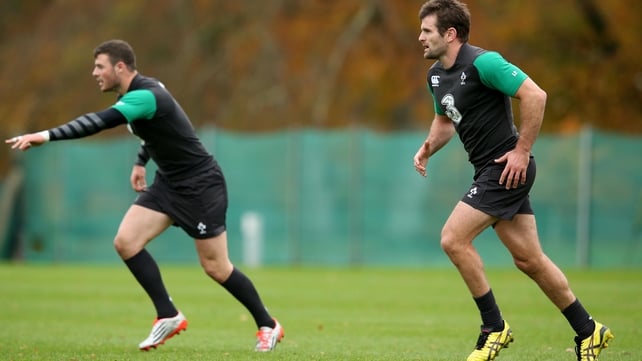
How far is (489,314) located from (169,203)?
9.82 feet

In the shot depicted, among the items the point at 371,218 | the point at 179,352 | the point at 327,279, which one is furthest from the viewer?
the point at 371,218

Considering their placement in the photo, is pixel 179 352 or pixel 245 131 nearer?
pixel 179 352

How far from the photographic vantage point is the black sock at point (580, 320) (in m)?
8.02

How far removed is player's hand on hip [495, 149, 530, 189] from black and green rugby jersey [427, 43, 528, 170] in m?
0.21

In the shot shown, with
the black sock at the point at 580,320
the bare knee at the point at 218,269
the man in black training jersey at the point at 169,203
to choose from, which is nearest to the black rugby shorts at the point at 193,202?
the man in black training jersey at the point at 169,203

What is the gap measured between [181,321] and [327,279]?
998cm

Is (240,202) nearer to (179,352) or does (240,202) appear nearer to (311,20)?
(311,20)

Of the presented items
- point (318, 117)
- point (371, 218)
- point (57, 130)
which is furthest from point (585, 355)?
point (318, 117)

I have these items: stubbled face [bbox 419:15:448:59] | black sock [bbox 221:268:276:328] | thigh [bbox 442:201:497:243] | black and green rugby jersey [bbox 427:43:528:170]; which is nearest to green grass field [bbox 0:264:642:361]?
black sock [bbox 221:268:276:328]

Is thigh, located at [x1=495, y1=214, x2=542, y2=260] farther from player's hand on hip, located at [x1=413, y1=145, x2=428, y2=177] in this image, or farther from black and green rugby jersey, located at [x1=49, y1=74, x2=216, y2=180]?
black and green rugby jersey, located at [x1=49, y1=74, x2=216, y2=180]

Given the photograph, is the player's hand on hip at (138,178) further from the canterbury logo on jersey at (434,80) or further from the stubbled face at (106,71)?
the canterbury logo on jersey at (434,80)

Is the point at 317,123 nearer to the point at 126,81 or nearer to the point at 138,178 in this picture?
the point at 138,178

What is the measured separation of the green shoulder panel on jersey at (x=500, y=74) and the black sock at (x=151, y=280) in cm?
332

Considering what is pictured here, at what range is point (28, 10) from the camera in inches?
1342
